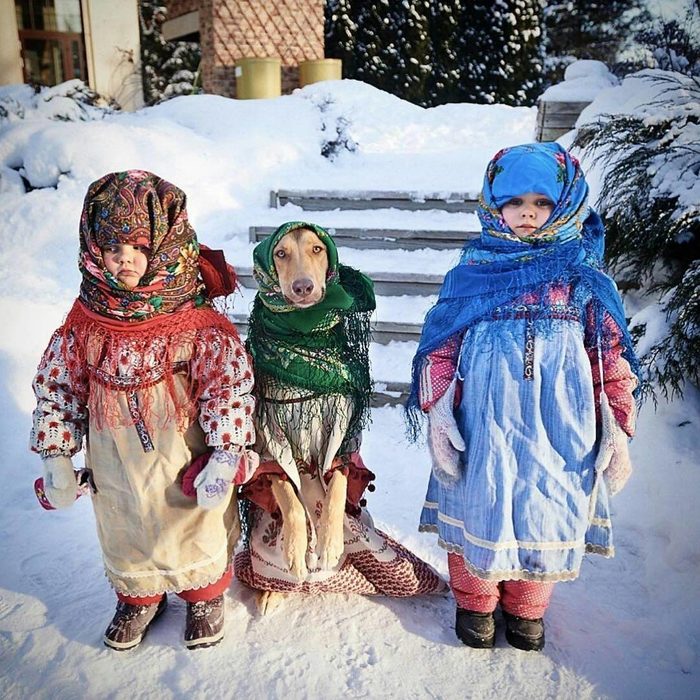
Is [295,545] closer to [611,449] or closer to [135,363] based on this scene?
[135,363]

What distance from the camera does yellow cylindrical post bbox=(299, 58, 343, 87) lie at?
898cm

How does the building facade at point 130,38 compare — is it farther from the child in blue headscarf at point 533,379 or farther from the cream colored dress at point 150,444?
the child in blue headscarf at point 533,379

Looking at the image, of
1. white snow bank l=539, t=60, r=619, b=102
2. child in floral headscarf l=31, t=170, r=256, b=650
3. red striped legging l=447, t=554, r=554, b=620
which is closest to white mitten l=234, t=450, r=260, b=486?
child in floral headscarf l=31, t=170, r=256, b=650

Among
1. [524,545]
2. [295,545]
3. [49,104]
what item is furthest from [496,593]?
[49,104]

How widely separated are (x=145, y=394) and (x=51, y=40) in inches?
447

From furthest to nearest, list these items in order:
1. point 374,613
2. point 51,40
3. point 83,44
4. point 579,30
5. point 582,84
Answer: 1. point 579,30
2. point 83,44
3. point 51,40
4. point 582,84
5. point 374,613

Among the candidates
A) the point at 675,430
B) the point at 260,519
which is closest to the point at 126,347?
the point at 260,519

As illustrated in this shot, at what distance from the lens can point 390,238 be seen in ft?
14.7

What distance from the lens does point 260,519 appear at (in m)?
1.92

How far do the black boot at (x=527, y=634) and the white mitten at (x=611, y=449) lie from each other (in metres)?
0.52

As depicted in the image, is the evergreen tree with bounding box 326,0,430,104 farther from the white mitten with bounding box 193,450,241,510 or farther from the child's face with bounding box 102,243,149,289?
the white mitten with bounding box 193,450,241,510

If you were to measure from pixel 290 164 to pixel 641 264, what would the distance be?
417 cm

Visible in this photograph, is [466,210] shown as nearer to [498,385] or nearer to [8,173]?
[498,385]

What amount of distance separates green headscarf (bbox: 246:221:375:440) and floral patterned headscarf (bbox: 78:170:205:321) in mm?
232
